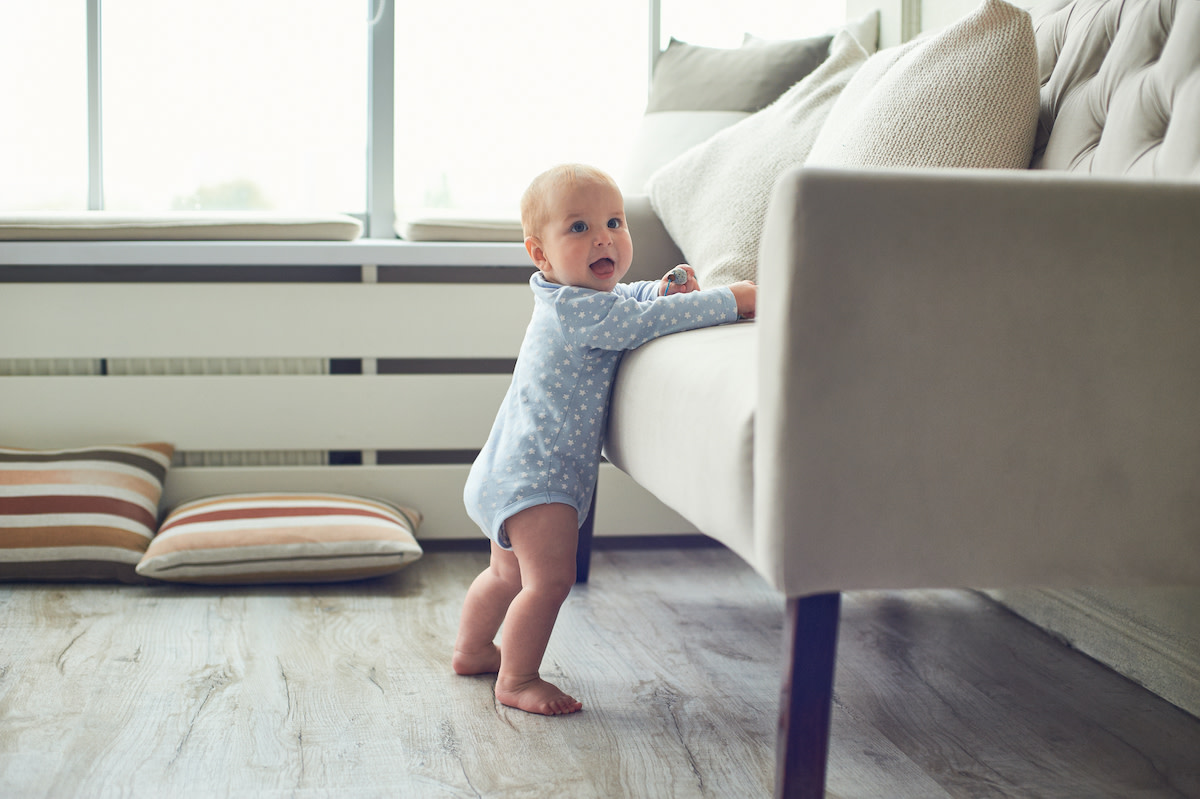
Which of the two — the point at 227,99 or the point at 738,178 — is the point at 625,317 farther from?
the point at 227,99

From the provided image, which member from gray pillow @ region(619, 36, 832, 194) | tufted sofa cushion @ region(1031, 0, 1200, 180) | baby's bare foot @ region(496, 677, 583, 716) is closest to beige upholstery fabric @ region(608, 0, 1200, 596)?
tufted sofa cushion @ region(1031, 0, 1200, 180)

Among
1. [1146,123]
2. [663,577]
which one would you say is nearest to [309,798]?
[663,577]

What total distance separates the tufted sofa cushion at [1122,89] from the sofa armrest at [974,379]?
17cm

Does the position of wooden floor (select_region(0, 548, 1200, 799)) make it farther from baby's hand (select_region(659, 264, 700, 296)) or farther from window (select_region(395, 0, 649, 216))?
window (select_region(395, 0, 649, 216))

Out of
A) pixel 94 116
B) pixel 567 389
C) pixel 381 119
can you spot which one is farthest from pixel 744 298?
pixel 94 116

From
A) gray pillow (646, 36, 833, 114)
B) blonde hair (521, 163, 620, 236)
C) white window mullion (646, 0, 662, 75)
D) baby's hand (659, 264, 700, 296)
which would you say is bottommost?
baby's hand (659, 264, 700, 296)

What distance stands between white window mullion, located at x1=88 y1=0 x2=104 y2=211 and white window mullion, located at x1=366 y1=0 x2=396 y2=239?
0.57 m

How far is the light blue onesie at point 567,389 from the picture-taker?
43.0 inches

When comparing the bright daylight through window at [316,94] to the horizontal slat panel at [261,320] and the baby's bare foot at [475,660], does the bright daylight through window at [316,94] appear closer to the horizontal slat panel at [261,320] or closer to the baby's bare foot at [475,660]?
the horizontal slat panel at [261,320]

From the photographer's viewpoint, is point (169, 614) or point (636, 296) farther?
point (169, 614)

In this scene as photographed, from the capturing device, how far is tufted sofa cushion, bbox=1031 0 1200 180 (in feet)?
3.16

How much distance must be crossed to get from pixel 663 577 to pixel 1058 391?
0.99 m

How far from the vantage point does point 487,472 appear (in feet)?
3.70

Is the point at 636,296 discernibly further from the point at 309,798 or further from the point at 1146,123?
the point at 309,798
